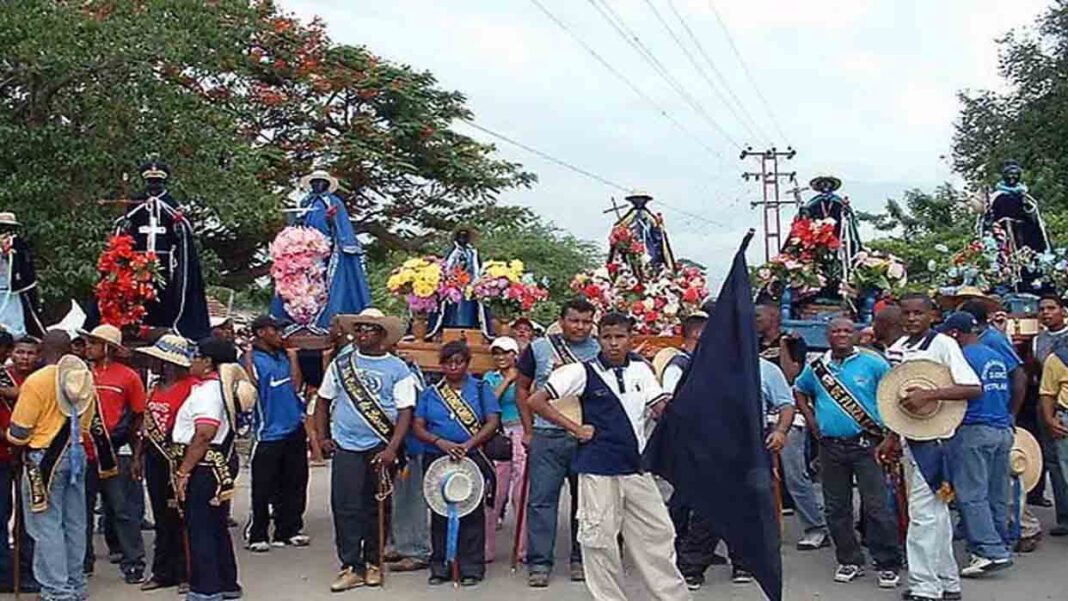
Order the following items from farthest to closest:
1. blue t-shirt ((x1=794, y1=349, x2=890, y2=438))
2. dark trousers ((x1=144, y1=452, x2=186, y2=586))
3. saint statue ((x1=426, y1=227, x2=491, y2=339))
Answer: saint statue ((x1=426, y1=227, x2=491, y2=339))
dark trousers ((x1=144, y1=452, x2=186, y2=586))
blue t-shirt ((x1=794, y1=349, x2=890, y2=438))

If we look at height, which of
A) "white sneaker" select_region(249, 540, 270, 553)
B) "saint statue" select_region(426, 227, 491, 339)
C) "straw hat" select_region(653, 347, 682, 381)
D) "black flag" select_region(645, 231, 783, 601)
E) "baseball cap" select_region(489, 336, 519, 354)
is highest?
"saint statue" select_region(426, 227, 491, 339)

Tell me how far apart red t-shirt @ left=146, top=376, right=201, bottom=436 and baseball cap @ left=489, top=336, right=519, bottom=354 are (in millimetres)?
2477

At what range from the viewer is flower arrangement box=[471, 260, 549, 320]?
10.1m

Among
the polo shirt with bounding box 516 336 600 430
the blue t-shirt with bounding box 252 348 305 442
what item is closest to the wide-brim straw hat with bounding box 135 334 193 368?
the blue t-shirt with bounding box 252 348 305 442

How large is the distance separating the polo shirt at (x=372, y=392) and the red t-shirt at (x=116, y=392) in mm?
1490

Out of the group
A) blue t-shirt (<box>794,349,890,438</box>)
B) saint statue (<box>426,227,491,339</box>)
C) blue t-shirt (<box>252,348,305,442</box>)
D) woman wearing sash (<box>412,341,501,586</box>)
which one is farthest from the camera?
saint statue (<box>426,227,491,339</box>)

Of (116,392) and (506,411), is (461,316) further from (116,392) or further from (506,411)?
(116,392)

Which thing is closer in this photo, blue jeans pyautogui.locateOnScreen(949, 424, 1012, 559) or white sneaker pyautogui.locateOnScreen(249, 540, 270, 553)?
blue jeans pyautogui.locateOnScreen(949, 424, 1012, 559)

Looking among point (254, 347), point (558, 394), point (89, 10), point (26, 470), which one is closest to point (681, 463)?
point (558, 394)

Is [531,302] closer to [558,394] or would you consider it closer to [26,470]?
[558,394]

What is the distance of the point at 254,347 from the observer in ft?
31.7

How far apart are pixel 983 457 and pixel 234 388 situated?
4.89 meters

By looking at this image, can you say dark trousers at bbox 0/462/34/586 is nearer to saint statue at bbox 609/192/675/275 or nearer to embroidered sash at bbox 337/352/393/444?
embroidered sash at bbox 337/352/393/444

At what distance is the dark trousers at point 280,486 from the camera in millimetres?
9477
